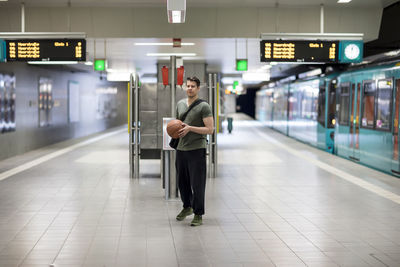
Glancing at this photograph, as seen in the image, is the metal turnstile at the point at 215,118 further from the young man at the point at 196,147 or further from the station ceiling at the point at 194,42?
the young man at the point at 196,147

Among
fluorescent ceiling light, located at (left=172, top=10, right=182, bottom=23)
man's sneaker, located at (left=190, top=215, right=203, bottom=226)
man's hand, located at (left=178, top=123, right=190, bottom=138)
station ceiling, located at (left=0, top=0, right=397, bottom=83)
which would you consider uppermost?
station ceiling, located at (left=0, top=0, right=397, bottom=83)

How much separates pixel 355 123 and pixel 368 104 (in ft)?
3.65

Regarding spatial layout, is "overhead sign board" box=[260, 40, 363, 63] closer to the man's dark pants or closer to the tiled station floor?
the tiled station floor

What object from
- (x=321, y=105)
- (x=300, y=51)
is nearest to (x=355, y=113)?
(x=321, y=105)

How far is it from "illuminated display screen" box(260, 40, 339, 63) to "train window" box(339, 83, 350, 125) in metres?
4.98

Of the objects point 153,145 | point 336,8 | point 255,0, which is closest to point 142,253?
point 153,145

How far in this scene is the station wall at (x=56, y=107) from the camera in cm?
1574

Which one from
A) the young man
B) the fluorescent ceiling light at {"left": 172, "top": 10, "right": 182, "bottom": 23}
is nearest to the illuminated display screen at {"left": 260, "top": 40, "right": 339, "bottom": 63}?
the fluorescent ceiling light at {"left": 172, "top": 10, "right": 182, "bottom": 23}

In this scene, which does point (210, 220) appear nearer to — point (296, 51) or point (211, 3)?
point (296, 51)

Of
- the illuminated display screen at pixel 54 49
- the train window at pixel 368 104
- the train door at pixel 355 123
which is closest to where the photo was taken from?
the illuminated display screen at pixel 54 49

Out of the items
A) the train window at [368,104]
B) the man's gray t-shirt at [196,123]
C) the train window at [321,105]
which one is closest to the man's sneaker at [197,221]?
the man's gray t-shirt at [196,123]

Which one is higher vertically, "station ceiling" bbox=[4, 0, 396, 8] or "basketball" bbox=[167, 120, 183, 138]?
"station ceiling" bbox=[4, 0, 396, 8]

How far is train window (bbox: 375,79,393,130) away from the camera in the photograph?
11406 millimetres

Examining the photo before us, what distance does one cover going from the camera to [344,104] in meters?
15.1
